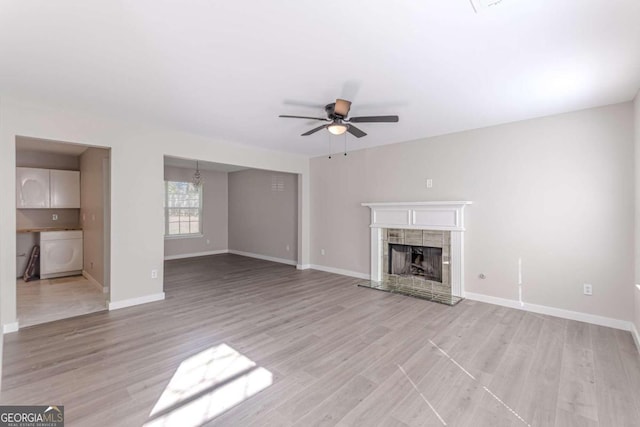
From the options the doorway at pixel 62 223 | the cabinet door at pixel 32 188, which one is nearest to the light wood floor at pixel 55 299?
the doorway at pixel 62 223

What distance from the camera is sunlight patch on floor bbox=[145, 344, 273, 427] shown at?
→ 6.11 ft

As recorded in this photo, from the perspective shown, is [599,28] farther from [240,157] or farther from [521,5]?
[240,157]

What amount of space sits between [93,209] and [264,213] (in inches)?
146

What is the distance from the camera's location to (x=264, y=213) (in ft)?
25.7

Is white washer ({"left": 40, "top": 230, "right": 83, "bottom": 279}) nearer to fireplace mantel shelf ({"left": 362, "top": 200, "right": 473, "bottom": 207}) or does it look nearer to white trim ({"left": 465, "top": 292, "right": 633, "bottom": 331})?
fireplace mantel shelf ({"left": 362, "top": 200, "right": 473, "bottom": 207})

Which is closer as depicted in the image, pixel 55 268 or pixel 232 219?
pixel 55 268

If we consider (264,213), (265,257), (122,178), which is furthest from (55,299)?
(264,213)

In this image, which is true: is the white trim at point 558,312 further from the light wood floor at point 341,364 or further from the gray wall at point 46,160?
the gray wall at point 46,160

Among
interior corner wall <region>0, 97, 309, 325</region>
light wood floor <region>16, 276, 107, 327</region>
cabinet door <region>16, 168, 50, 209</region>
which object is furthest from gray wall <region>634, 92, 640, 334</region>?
cabinet door <region>16, 168, 50, 209</region>

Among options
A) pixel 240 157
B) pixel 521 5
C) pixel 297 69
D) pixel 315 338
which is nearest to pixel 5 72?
pixel 297 69

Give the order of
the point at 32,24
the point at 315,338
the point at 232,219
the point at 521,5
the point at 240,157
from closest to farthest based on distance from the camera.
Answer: the point at 521,5, the point at 32,24, the point at 315,338, the point at 240,157, the point at 232,219

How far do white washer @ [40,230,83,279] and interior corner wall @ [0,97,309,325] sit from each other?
8.34 ft

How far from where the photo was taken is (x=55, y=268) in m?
5.35

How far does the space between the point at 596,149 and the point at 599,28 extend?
205 cm
